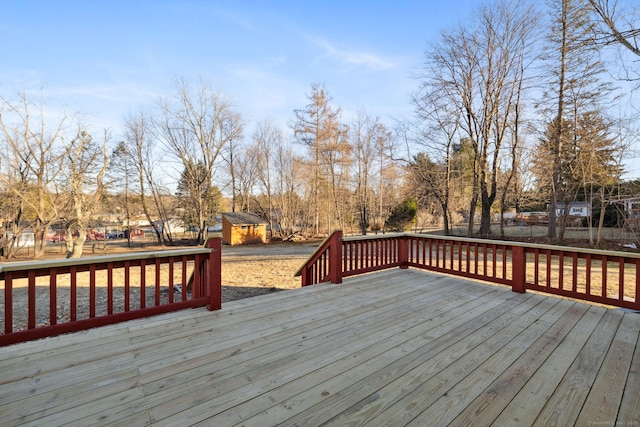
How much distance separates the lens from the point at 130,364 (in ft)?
6.35

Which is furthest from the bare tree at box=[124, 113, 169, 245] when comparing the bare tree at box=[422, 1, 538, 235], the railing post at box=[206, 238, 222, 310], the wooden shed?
the railing post at box=[206, 238, 222, 310]

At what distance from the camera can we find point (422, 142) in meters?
14.2

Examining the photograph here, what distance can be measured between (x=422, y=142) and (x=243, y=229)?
13377 millimetres

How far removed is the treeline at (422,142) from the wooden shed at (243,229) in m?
1.84

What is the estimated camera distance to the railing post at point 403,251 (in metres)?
5.25

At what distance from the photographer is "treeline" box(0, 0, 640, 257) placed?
9930 millimetres

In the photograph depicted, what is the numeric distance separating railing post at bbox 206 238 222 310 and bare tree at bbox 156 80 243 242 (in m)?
18.7

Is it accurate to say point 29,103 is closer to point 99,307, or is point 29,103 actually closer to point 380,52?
point 99,307

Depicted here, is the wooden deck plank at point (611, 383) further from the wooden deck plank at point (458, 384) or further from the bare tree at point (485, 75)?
the bare tree at point (485, 75)

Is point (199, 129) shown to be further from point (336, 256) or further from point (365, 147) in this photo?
point (336, 256)

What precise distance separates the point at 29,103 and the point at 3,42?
16.3 feet

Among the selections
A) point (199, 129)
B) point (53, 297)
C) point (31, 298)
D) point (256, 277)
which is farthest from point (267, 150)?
point (31, 298)

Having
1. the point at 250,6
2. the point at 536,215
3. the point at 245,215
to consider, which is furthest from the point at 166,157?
the point at 536,215

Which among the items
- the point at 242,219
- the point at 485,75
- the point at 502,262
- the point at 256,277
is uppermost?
the point at 485,75
